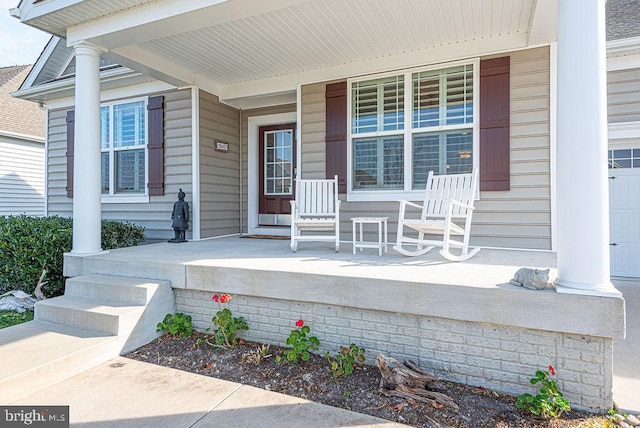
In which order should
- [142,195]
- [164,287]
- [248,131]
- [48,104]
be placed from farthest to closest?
[48,104]
[248,131]
[142,195]
[164,287]

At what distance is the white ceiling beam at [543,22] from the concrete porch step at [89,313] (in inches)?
170

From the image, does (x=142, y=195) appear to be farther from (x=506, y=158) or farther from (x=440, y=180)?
(x=506, y=158)

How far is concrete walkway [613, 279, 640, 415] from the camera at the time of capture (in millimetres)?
2045

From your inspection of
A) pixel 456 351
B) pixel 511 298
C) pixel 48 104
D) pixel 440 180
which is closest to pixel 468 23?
pixel 440 180

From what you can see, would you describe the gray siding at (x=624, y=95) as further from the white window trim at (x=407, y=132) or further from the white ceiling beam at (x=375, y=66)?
the white window trim at (x=407, y=132)

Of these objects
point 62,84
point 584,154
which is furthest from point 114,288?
point 62,84

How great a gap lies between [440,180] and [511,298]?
201 centimetres

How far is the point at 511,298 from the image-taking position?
217 centimetres

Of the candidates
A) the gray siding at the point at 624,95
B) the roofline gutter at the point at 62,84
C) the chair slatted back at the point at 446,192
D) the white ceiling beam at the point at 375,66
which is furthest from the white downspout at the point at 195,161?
the gray siding at the point at 624,95

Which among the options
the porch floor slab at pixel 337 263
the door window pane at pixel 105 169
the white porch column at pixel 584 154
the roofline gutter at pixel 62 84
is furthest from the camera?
the door window pane at pixel 105 169

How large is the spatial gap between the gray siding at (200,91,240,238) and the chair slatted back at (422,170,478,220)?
3.24 metres

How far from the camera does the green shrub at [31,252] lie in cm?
401

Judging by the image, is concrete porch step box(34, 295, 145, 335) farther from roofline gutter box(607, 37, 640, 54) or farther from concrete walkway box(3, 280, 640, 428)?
roofline gutter box(607, 37, 640, 54)

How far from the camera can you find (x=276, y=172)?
620 centimetres
